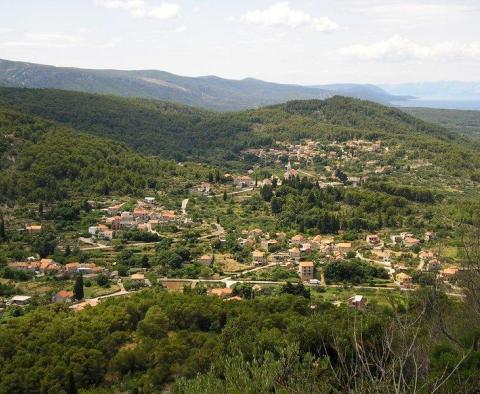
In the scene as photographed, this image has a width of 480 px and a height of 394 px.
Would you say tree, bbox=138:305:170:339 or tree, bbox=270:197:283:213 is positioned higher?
tree, bbox=138:305:170:339

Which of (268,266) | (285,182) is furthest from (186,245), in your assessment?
(285,182)

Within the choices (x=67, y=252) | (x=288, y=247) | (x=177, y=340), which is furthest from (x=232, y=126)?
(x=177, y=340)

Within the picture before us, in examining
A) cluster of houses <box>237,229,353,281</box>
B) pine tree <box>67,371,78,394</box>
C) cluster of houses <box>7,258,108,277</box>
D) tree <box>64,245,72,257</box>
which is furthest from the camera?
cluster of houses <box>237,229,353,281</box>

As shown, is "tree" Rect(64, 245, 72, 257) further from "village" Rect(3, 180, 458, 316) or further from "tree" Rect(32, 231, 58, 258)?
"village" Rect(3, 180, 458, 316)

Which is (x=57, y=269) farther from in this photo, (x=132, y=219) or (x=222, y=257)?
(x=132, y=219)

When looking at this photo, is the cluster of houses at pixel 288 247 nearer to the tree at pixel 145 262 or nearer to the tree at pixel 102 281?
the tree at pixel 145 262

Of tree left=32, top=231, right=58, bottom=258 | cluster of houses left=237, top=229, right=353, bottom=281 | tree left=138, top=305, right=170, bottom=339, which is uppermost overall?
tree left=138, top=305, right=170, bottom=339

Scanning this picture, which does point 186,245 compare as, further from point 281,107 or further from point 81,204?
point 281,107

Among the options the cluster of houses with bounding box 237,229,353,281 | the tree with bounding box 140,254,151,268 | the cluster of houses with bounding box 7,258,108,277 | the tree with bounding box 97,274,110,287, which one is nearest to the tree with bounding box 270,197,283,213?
the cluster of houses with bounding box 237,229,353,281

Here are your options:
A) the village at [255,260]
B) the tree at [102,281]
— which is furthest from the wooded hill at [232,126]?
the tree at [102,281]
